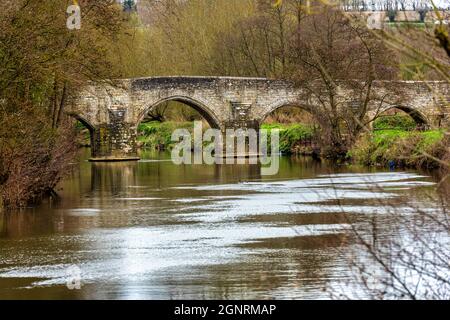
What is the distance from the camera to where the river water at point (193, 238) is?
1098cm

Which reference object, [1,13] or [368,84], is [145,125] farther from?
[1,13]

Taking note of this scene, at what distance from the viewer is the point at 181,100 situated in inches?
1559

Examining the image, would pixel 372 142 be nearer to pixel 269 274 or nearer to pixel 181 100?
pixel 181 100

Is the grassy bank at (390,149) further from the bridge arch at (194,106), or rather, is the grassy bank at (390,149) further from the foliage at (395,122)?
the bridge arch at (194,106)

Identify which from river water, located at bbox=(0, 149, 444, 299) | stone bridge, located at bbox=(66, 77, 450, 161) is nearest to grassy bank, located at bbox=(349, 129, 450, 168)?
river water, located at bbox=(0, 149, 444, 299)

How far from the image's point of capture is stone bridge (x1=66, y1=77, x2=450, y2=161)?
3881 centimetres

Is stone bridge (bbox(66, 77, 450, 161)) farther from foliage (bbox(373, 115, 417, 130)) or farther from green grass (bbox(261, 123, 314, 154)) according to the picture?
green grass (bbox(261, 123, 314, 154))

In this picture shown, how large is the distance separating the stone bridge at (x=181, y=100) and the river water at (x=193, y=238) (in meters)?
12.2

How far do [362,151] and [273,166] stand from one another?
2894 millimetres

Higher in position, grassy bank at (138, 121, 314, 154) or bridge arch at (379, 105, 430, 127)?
bridge arch at (379, 105, 430, 127)

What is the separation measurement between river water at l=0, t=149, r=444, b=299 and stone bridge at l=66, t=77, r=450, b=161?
12.2 meters

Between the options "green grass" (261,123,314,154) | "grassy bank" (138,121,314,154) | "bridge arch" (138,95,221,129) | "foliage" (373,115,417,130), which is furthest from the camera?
"foliage" (373,115,417,130)

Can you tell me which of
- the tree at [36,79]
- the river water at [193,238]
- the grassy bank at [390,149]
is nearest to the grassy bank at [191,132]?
the grassy bank at [390,149]
